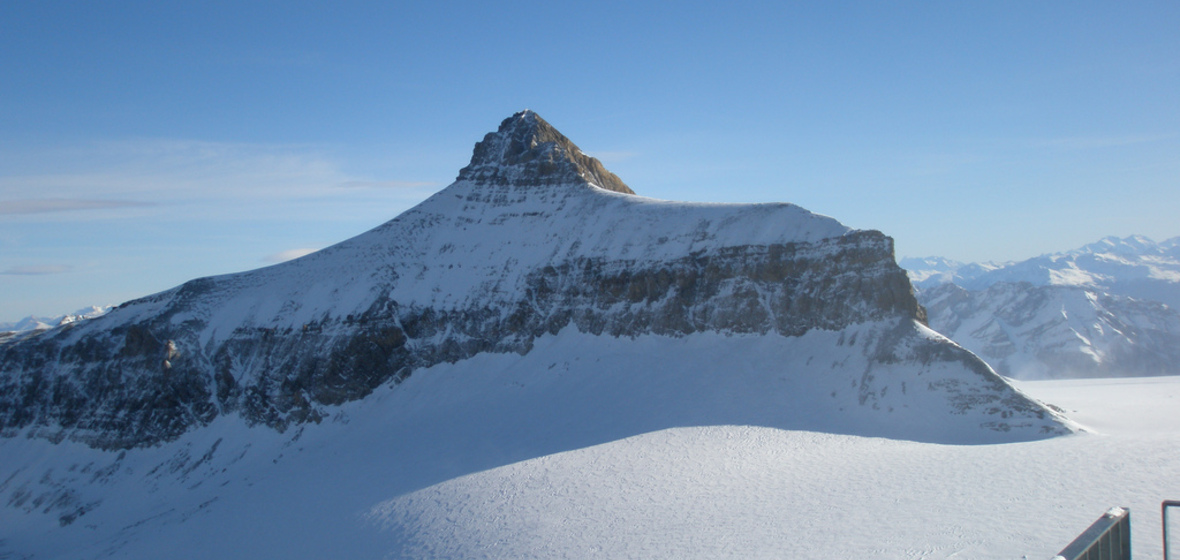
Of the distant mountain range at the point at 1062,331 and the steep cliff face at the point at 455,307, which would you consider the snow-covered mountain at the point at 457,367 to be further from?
the distant mountain range at the point at 1062,331

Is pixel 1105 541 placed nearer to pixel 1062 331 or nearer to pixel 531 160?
pixel 531 160

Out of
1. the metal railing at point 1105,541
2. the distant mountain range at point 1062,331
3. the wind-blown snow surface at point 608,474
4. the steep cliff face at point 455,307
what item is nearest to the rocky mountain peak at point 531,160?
the steep cliff face at point 455,307

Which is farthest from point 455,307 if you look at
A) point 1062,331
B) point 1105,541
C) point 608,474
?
point 1062,331

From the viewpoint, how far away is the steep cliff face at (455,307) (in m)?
51.2

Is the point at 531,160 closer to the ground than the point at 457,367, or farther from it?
farther from it

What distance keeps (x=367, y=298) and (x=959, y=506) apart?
5096 centimetres

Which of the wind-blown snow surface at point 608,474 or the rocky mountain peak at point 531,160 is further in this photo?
the rocky mountain peak at point 531,160

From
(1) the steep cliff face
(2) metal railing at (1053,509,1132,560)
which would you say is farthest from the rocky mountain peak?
(2) metal railing at (1053,509,1132,560)

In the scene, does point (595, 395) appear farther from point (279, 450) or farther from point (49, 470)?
point (49, 470)

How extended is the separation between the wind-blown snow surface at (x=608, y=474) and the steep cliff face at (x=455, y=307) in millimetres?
2032

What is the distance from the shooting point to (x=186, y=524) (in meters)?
42.0

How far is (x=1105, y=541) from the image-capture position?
883 centimetres

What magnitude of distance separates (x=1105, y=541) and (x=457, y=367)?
5202cm

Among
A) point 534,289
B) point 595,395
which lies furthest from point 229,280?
point 595,395
